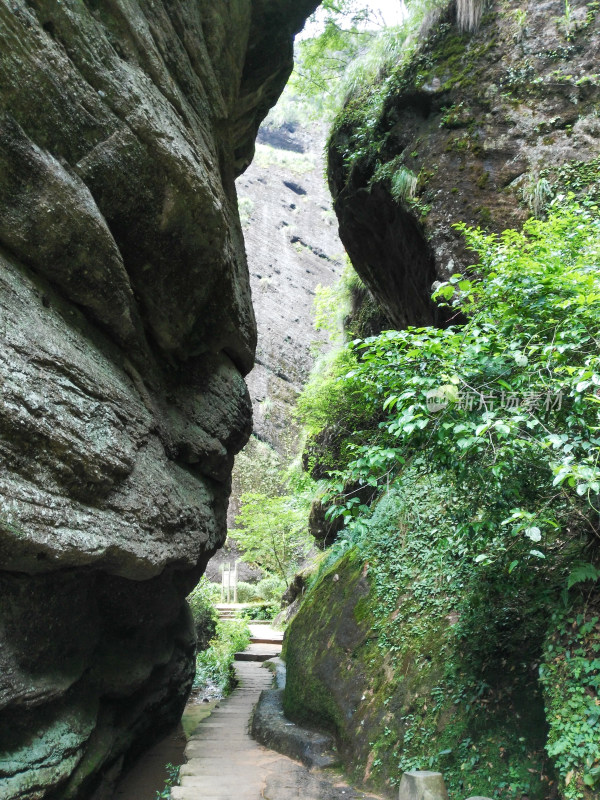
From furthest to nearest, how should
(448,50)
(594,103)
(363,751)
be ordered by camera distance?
1. (448,50)
2. (594,103)
3. (363,751)

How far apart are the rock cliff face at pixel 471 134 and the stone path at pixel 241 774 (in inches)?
250

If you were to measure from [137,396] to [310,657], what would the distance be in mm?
4042

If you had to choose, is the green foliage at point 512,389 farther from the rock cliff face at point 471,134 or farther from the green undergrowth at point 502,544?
the rock cliff face at point 471,134

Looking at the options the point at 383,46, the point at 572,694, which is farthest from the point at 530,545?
the point at 383,46

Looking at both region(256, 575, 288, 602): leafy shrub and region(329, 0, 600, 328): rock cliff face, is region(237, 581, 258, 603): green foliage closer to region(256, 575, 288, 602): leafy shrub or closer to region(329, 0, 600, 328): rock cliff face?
region(256, 575, 288, 602): leafy shrub

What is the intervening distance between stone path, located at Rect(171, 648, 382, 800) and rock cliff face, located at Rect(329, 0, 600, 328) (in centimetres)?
635

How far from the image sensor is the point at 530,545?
14.5ft

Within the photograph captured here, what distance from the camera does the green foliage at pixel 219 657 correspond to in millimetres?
12920

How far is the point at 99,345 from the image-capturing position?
4.96m

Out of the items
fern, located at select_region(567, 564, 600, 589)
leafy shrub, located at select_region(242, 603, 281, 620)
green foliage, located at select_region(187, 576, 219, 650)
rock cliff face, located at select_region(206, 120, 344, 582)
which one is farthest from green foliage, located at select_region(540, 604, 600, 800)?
rock cliff face, located at select_region(206, 120, 344, 582)

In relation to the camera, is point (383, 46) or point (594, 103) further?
point (383, 46)

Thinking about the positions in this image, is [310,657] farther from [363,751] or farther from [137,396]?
[137,396]

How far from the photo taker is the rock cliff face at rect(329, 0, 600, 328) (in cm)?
793

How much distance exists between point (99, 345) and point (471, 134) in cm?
697
